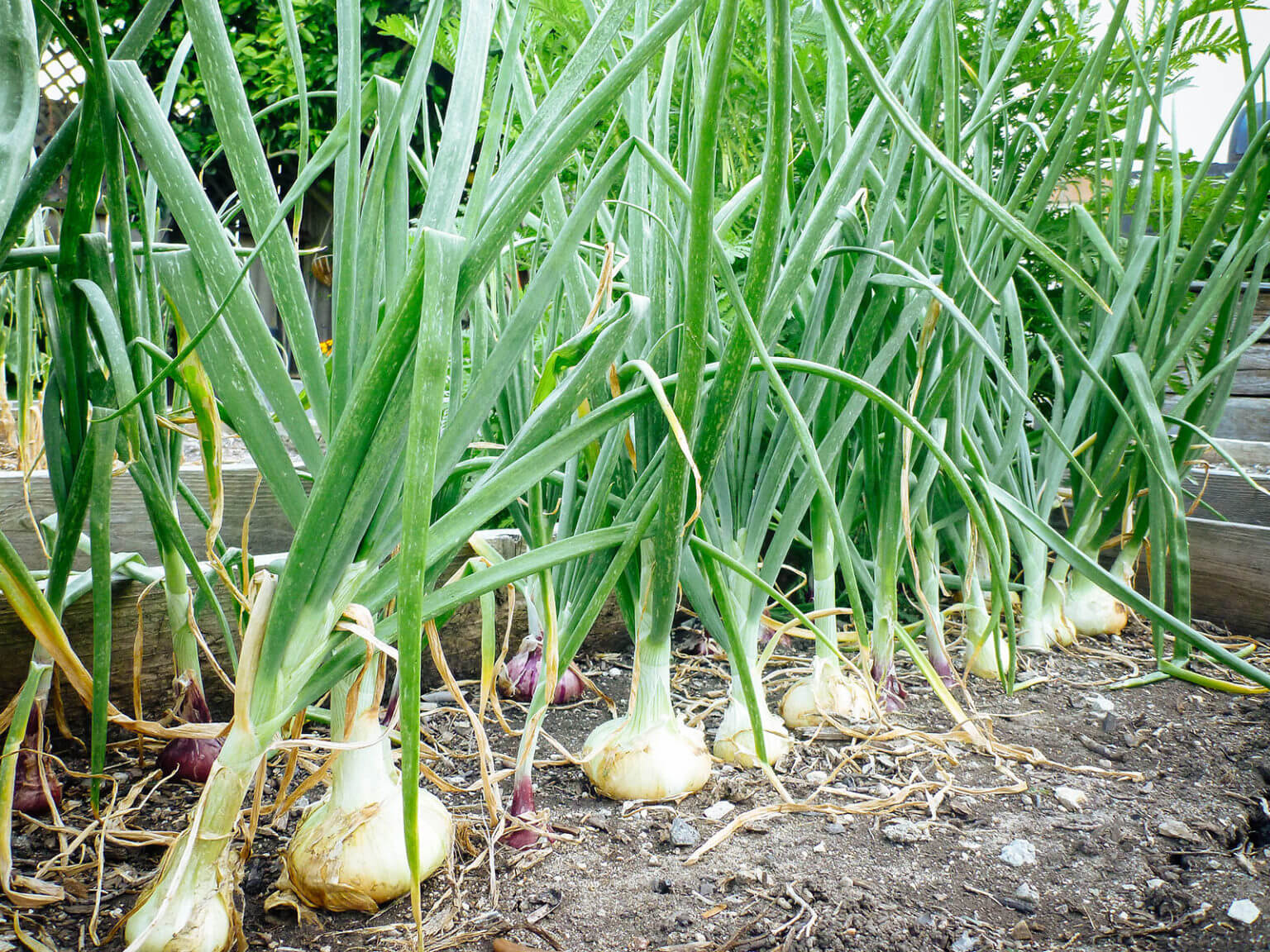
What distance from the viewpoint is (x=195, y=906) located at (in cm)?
50

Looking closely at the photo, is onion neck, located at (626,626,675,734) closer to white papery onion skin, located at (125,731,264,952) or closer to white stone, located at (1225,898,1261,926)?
white papery onion skin, located at (125,731,264,952)

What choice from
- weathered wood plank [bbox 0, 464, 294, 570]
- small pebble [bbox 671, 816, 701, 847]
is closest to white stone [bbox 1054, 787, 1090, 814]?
small pebble [bbox 671, 816, 701, 847]

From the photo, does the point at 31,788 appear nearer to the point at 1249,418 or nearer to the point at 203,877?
the point at 203,877

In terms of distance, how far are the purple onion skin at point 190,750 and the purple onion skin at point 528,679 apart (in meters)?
0.34

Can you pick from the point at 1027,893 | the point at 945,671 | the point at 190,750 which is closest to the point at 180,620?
the point at 190,750

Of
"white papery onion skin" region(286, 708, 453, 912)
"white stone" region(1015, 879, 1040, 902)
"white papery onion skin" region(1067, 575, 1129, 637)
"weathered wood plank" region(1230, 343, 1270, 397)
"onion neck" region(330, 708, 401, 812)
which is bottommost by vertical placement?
"white papery onion skin" region(1067, 575, 1129, 637)

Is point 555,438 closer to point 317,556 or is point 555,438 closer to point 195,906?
point 317,556

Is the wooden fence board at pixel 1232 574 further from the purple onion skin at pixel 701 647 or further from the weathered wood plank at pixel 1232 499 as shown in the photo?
the purple onion skin at pixel 701 647

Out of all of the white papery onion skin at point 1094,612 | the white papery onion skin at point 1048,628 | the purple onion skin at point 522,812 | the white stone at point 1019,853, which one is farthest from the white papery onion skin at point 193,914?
the white papery onion skin at point 1094,612

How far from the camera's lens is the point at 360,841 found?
0.57 metres

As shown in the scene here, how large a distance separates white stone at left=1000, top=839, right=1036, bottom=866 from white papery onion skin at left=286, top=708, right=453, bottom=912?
460mm

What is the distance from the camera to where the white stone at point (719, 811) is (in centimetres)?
75

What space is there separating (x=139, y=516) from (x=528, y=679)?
37.0 inches

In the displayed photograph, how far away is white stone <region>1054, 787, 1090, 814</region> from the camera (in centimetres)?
78
